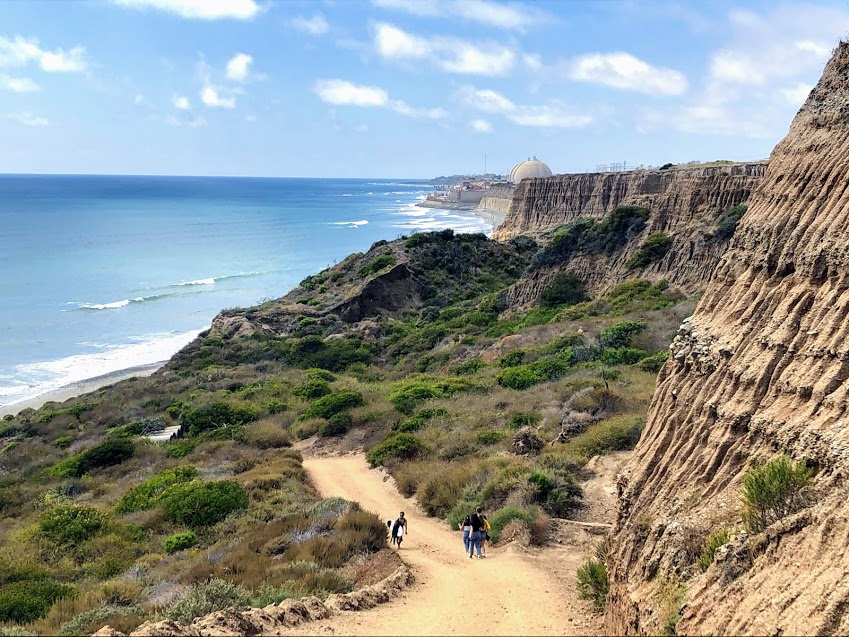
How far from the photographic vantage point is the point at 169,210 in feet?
600

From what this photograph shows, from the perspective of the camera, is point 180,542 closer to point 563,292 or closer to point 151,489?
point 151,489

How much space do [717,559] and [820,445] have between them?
5.31ft

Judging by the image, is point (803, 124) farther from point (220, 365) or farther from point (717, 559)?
point (220, 365)

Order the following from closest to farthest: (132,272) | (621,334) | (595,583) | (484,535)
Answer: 1. (595,583)
2. (484,535)
3. (621,334)
4. (132,272)

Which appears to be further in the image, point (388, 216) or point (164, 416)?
point (388, 216)

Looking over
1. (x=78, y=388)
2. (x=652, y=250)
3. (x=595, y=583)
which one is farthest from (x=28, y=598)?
(x=78, y=388)

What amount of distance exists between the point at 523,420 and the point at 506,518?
7.30 meters

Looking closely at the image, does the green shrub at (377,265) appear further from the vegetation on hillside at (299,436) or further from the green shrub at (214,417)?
the green shrub at (214,417)

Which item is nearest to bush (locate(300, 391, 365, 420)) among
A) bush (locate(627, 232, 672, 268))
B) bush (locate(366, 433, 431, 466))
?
bush (locate(366, 433, 431, 466))

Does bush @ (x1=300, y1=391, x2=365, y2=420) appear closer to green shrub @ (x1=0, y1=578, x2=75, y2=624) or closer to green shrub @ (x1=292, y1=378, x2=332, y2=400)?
green shrub @ (x1=292, y1=378, x2=332, y2=400)

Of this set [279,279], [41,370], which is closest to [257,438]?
[41,370]

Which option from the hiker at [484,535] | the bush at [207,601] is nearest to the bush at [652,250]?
the hiker at [484,535]

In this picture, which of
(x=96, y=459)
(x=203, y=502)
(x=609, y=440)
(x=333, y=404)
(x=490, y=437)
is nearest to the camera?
(x=203, y=502)

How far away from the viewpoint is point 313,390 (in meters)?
29.5
